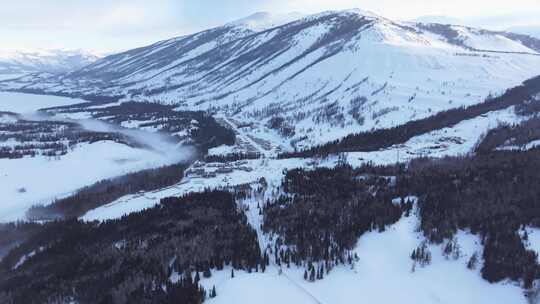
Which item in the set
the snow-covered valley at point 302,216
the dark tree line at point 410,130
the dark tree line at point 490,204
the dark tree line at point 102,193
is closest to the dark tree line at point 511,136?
the snow-covered valley at point 302,216

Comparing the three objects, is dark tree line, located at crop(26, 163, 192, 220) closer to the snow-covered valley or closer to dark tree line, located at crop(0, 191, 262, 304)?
the snow-covered valley

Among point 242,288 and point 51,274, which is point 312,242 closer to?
point 242,288

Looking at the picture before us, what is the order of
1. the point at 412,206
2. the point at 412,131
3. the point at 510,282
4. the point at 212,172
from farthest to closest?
the point at 412,131
the point at 212,172
the point at 412,206
the point at 510,282

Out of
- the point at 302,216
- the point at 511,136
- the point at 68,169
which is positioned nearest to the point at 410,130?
the point at 511,136

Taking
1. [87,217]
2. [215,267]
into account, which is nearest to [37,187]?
[87,217]

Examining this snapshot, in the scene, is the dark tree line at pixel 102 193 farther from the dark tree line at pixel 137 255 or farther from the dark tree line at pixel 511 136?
the dark tree line at pixel 511 136
